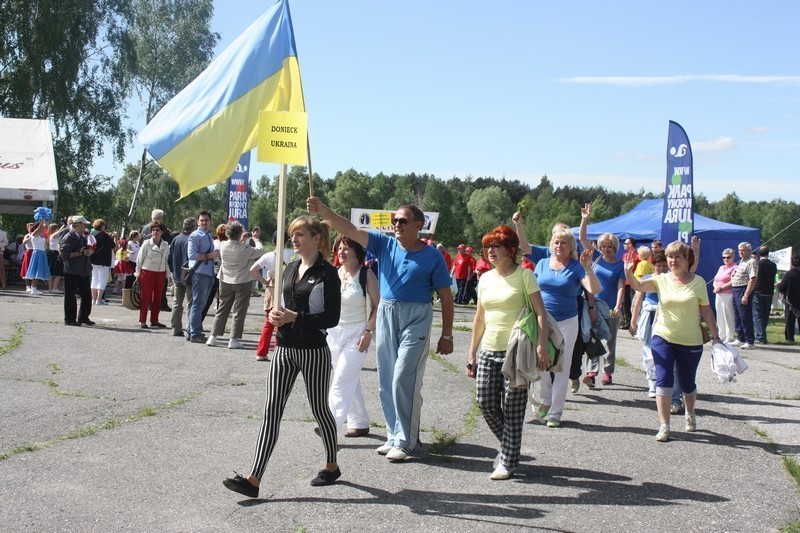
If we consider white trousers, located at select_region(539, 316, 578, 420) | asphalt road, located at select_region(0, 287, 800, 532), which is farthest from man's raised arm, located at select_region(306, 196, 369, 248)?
white trousers, located at select_region(539, 316, 578, 420)

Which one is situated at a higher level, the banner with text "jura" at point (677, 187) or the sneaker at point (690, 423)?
the banner with text "jura" at point (677, 187)

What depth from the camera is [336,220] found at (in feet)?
20.5

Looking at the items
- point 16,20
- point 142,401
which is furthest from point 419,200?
point 142,401

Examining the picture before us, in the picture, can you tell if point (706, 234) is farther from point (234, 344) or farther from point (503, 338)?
point (503, 338)

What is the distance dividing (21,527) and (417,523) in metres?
2.24

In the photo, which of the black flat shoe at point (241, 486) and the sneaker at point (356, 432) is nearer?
the black flat shoe at point (241, 486)

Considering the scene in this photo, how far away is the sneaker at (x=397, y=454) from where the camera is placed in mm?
6672

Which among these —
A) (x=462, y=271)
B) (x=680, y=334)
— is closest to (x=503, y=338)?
(x=680, y=334)

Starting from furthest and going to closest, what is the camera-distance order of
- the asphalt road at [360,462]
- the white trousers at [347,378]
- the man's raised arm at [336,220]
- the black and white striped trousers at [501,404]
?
1. the white trousers at [347,378]
2. the black and white striped trousers at [501,404]
3. the man's raised arm at [336,220]
4. the asphalt road at [360,462]

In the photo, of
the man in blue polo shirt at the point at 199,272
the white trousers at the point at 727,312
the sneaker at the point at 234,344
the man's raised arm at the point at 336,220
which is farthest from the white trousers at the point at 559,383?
the white trousers at the point at 727,312

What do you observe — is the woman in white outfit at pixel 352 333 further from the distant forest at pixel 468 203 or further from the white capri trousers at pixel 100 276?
the distant forest at pixel 468 203

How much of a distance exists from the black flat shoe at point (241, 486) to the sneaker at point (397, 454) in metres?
1.47

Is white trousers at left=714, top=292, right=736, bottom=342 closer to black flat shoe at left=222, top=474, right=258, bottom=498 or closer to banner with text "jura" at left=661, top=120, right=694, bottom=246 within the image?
banner with text "jura" at left=661, top=120, right=694, bottom=246

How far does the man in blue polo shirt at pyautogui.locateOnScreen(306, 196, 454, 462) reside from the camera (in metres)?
6.79
